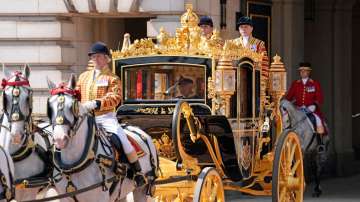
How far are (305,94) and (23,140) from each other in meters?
10.8

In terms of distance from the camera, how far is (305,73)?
21797 mm

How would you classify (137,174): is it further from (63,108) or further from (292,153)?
(292,153)

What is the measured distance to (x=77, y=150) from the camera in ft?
36.0

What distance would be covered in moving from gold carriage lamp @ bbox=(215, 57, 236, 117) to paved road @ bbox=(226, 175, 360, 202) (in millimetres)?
5736

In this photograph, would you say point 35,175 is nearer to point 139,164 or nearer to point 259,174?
point 139,164

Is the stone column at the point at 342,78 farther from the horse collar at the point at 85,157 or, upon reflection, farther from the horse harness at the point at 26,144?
the horse collar at the point at 85,157

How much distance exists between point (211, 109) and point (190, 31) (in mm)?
957

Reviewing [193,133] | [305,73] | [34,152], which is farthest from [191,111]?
[305,73]

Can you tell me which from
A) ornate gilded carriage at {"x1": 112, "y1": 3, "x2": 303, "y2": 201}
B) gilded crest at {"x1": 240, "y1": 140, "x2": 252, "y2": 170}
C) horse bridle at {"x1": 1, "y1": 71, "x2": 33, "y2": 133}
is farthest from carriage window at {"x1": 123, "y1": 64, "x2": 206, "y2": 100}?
horse bridle at {"x1": 1, "y1": 71, "x2": 33, "y2": 133}

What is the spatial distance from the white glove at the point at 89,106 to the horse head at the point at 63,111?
0.20 metres

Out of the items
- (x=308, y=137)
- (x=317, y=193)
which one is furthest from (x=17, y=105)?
(x=308, y=137)

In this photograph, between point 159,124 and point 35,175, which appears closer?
point 35,175

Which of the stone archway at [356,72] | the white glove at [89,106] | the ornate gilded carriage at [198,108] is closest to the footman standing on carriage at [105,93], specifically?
the white glove at [89,106]

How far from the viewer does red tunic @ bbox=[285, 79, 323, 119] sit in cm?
2155
